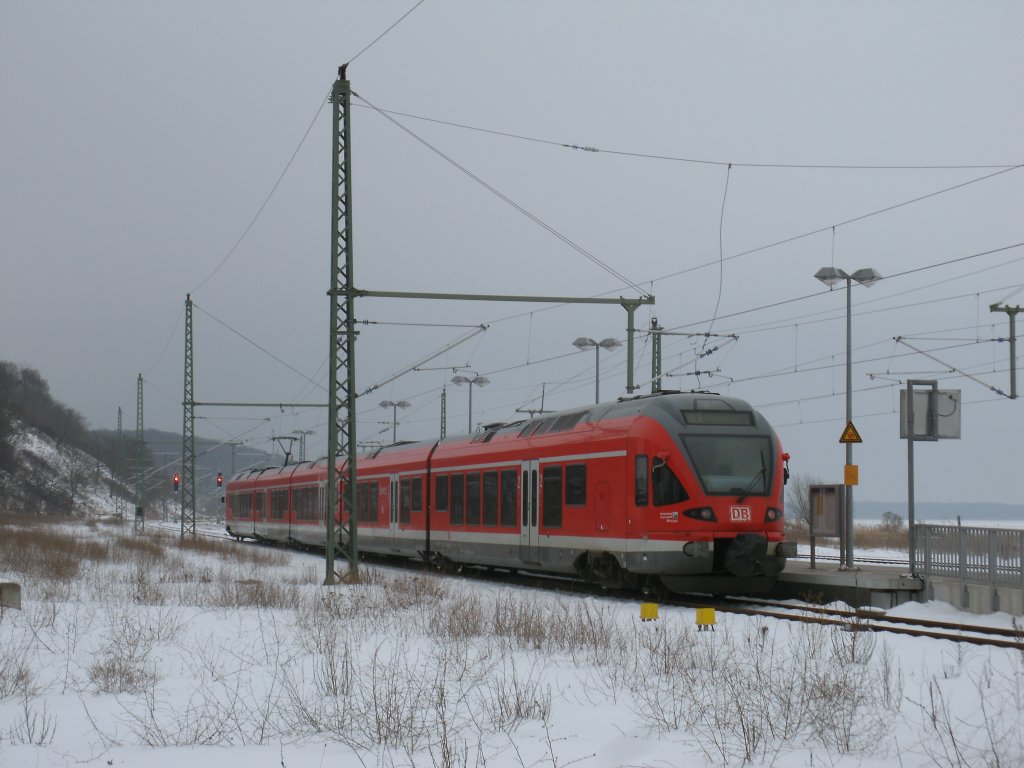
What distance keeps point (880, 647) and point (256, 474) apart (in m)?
43.3

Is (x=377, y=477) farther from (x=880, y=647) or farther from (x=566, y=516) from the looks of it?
(x=880, y=647)

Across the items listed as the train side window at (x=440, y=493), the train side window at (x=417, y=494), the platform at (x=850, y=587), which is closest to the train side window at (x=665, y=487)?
the platform at (x=850, y=587)

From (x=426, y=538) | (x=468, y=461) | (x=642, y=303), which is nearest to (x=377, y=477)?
(x=426, y=538)

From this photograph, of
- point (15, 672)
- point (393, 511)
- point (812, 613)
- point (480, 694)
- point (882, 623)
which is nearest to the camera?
point (480, 694)

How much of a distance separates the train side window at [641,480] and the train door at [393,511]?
42.6 feet

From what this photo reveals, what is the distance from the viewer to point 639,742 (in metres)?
8.73

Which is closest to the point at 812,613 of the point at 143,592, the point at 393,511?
the point at 143,592

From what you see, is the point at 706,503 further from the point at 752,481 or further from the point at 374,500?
the point at 374,500

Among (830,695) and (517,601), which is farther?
(517,601)

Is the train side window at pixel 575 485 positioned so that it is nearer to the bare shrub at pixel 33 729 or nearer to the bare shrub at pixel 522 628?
the bare shrub at pixel 522 628

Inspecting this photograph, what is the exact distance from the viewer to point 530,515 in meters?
23.2

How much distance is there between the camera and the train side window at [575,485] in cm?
2116

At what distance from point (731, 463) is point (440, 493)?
33.7 ft

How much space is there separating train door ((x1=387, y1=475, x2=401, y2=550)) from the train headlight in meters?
13.6
